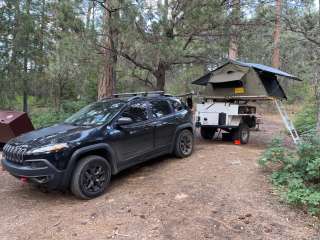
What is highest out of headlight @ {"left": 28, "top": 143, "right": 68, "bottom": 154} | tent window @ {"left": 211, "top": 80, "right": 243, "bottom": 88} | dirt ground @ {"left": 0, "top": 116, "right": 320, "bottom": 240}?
tent window @ {"left": 211, "top": 80, "right": 243, "bottom": 88}

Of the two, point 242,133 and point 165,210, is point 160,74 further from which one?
point 165,210

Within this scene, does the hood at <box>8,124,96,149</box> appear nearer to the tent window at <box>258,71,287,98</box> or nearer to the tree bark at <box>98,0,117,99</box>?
the tree bark at <box>98,0,117,99</box>

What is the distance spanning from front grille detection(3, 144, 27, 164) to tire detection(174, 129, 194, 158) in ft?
10.4

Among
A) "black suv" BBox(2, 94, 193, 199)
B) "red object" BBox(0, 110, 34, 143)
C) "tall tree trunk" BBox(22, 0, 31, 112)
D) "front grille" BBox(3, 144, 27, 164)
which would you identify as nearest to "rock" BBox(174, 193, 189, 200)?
"black suv" BBox(2, 94, 193, 199)

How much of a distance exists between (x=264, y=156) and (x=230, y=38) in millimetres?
3924

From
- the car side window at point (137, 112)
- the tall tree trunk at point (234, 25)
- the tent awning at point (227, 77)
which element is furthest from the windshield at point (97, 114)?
the tall tree trunk at point (234, 25)

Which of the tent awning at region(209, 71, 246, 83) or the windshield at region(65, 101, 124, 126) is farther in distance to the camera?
the tent awning at region(209, 71, 246, 83)

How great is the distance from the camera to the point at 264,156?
517 cm

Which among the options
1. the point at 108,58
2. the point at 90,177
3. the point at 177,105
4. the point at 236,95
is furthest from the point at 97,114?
the point at 236,95

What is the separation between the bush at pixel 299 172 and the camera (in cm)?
396

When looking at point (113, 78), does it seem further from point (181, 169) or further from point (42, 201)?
point (42, 201)

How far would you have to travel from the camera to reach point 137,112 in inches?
213

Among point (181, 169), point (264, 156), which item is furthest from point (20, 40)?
point (264, 156)

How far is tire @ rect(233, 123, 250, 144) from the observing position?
8.24 m
